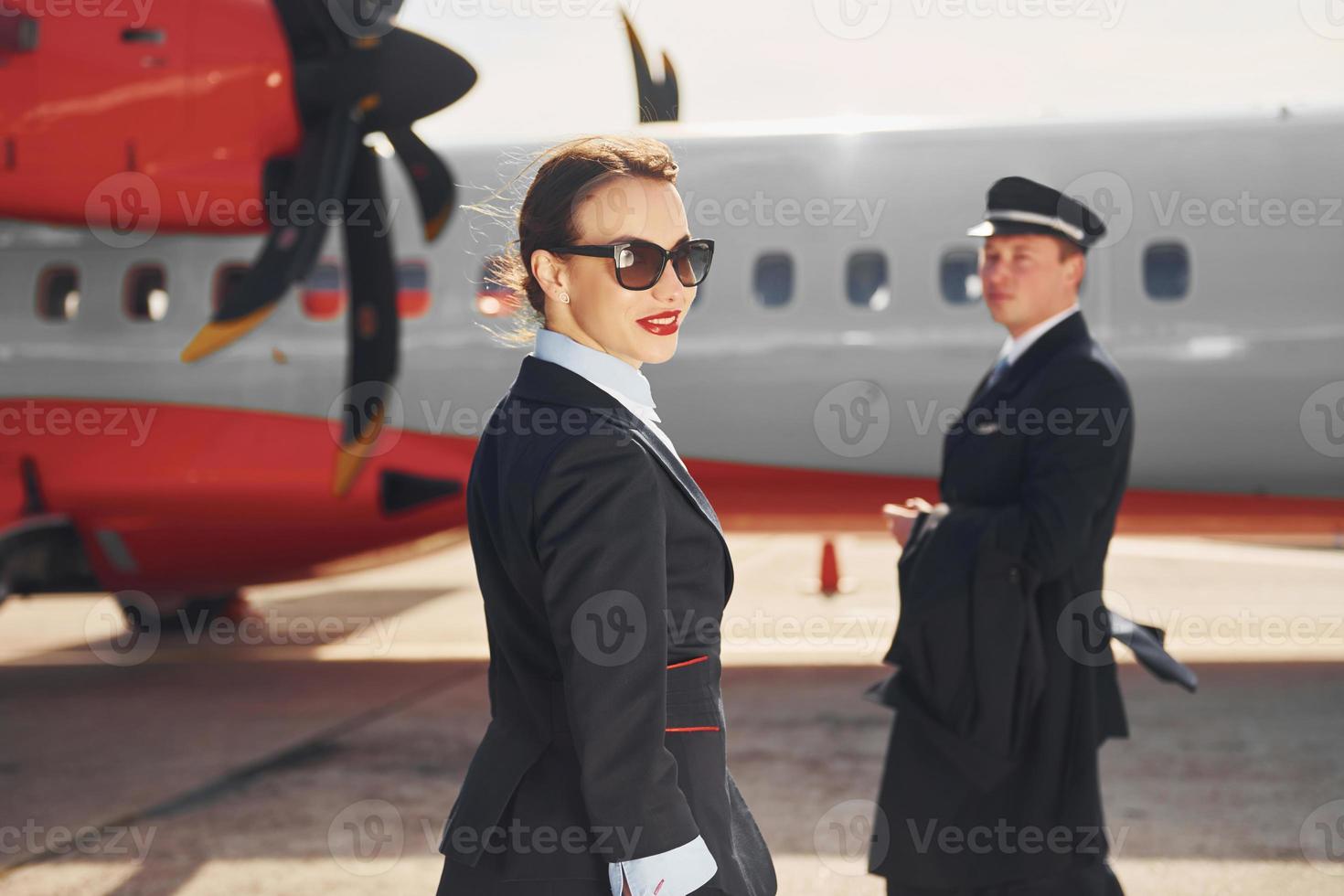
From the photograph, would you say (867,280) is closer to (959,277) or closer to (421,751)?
(959,277)

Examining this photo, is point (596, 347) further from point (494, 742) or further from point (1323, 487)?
point (1323, 487)

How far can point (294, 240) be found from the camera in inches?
255

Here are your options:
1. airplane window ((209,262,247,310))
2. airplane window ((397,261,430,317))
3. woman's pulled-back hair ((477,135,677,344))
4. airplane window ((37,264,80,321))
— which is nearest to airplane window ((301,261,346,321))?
airplane window ((397,261,430,317))

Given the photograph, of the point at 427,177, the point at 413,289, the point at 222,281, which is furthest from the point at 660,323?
the point at 222,281

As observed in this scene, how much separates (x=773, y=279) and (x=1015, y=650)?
15.1ft

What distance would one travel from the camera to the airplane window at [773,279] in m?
6.92

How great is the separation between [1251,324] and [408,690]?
513cm

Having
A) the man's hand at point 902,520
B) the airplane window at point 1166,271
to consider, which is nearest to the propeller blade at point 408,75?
the airplane window at point 1166,271

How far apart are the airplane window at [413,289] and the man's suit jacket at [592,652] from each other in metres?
5.78

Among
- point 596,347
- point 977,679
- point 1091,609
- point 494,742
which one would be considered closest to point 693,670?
point 494,742

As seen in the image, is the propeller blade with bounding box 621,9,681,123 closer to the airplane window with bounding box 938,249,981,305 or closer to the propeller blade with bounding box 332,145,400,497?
the propeller blade with bounding box 332,145,400,497

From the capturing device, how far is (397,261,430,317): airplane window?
23.8 ft

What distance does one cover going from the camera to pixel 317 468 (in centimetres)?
711

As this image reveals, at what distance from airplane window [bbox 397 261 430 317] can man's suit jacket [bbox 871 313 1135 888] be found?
5.10 metres
